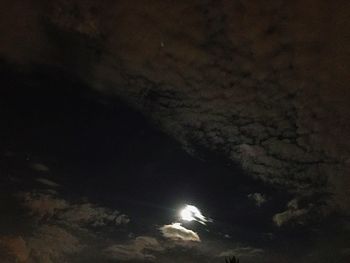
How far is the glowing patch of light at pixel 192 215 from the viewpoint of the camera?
11.7 meters

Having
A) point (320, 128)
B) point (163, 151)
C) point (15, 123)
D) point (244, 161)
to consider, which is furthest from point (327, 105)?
point (15, 123)

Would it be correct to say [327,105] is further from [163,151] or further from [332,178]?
[163,151]

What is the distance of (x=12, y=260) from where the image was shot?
18031 millimetres

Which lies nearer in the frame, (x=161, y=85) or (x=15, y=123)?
(x=161, y=85)

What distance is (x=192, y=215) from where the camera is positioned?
12.2 m

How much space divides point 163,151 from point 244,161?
7.34 ft

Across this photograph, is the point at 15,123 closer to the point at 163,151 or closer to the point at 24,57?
the point at 24,57

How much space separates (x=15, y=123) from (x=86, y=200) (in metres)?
4.38

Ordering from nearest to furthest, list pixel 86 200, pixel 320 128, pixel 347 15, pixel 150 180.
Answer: pixel 347 15 < pixel 320 128 < pixel 150 180 < pixel 86 200

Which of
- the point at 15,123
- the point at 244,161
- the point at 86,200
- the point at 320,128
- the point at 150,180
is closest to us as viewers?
the point at 320,128

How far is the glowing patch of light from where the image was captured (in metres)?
11.7

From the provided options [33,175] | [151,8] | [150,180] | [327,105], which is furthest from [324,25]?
[33,175]

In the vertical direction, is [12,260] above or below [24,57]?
below

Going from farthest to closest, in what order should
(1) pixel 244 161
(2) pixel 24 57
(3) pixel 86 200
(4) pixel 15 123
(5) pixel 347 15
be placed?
(3) pixel 86 200 < (1) pixel 244 161 < (4) pixel 15 123 < (2) pixel 24 57 < (5) pixel 347 15
